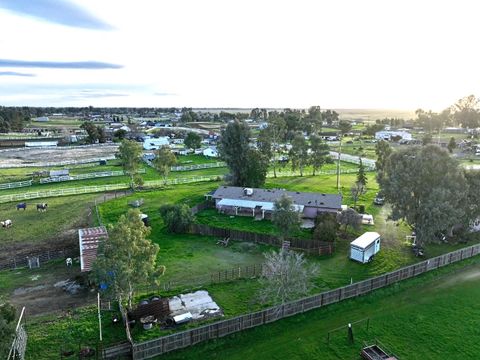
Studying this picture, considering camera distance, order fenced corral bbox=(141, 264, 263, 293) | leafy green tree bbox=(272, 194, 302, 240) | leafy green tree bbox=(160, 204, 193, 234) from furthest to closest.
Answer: leafy green tree bbox=(160, 204, 193, 234) → leafy green tree bbox=(272, 194, 302, 240) → fenced corral bbox=(141, 264, 263, 293)

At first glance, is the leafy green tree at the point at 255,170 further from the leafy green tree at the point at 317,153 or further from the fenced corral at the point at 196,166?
the fenced corral at the point at 196,166

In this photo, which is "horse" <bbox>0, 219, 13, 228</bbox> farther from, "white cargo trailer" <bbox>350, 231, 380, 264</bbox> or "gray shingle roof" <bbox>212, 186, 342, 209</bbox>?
"white cargo trailer" <bbox>350, 231, 380, 264</bbox>

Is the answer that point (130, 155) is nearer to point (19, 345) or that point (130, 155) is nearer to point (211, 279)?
point (211, 279)

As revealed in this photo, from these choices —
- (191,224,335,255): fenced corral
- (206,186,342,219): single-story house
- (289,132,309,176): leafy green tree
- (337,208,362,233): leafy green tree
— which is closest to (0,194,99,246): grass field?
(191,224,335,255): fenced corral

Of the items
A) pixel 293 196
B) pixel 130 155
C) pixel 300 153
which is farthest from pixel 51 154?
pixel 293 196

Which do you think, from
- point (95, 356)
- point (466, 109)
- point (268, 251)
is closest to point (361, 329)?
point (268, 251)

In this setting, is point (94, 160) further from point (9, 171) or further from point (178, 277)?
point (178, 277)

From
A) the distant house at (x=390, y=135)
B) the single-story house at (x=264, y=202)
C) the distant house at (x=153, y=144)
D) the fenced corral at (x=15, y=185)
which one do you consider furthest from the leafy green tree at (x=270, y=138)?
the distant house at (x=390, y=135)
